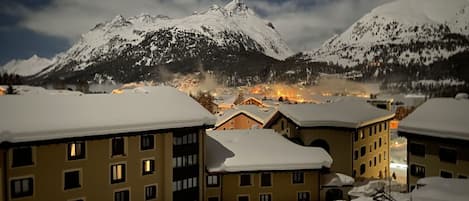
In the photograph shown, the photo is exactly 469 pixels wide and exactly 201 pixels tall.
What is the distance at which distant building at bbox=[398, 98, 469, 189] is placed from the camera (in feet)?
43.9

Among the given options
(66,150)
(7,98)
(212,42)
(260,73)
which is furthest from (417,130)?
(212,42)

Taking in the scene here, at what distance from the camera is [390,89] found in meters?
65.5

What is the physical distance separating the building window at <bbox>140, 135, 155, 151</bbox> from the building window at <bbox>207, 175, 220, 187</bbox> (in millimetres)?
2505


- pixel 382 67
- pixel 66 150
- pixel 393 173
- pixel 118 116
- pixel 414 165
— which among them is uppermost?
pixel 382 67

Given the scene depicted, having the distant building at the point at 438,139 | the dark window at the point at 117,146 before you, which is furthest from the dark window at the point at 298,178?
the dark window at the point at 117,146

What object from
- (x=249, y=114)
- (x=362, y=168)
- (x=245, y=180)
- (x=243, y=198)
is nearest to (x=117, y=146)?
(x=245, y=180)

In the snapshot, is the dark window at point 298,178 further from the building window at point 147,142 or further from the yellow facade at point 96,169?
the building window at point 147,142

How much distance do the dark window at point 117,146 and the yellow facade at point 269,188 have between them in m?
3.54

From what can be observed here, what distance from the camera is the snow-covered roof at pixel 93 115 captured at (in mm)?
10430

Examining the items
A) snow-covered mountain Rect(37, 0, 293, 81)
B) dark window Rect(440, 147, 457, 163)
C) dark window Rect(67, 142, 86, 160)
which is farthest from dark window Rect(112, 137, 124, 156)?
snow-covered mountain Rect(37, 0, 293, 81)

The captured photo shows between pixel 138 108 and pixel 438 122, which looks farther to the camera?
pixel 438 122

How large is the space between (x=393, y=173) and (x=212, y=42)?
10559cm

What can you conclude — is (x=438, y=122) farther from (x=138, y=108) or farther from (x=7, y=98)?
(x=7, y=98)

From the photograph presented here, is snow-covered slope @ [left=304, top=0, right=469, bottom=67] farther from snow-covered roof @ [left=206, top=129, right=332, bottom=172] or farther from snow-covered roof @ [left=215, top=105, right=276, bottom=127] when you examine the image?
snow-covered roof @ [left=206, top=129, right=332, bottom=172]
